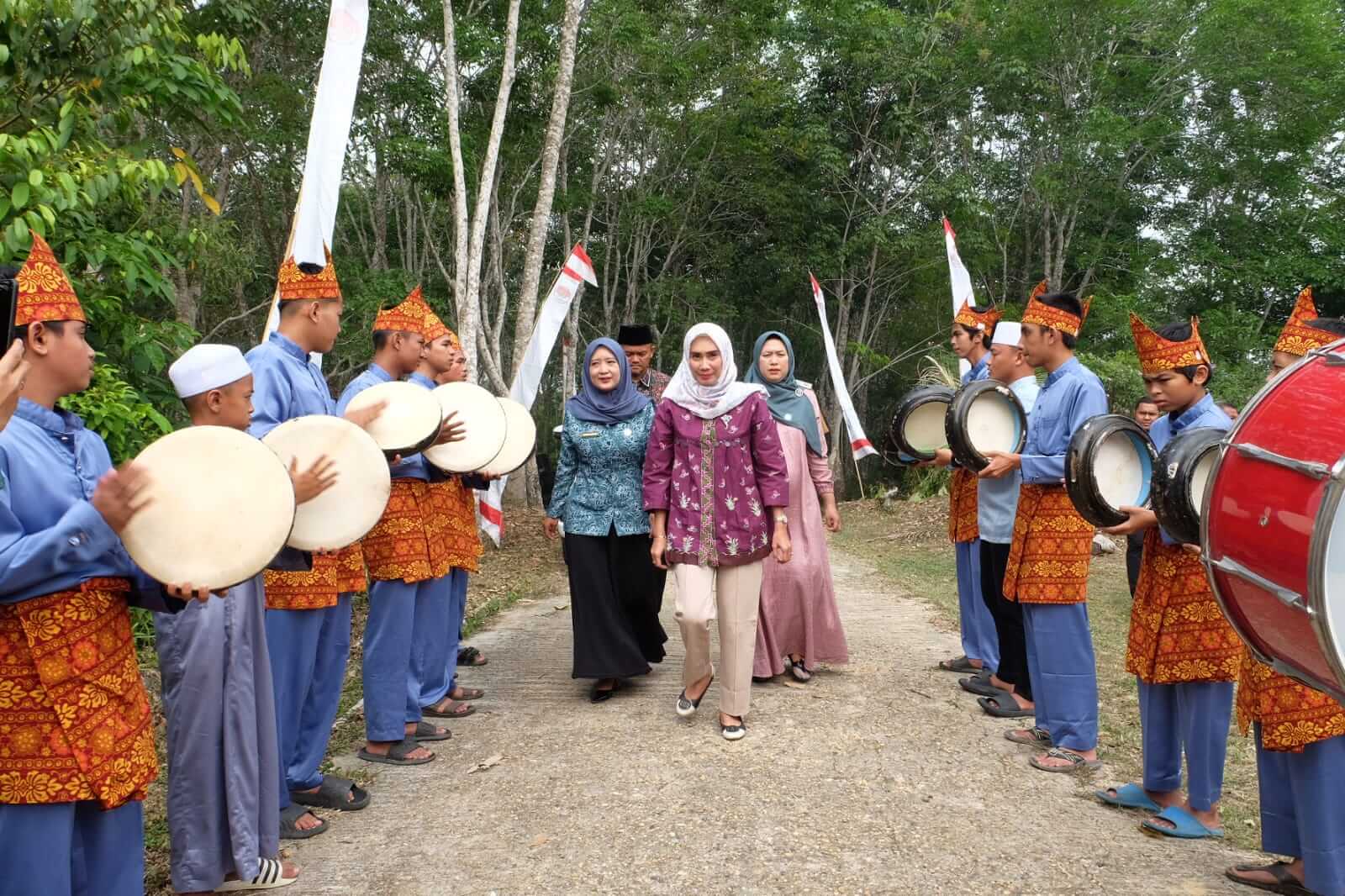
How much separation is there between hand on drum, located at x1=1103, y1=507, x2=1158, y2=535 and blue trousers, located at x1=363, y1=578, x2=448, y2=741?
2.94 m

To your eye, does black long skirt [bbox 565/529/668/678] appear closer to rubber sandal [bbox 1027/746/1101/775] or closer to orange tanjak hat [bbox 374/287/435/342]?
orange tanjak hat [bbox 374/287/435/342]

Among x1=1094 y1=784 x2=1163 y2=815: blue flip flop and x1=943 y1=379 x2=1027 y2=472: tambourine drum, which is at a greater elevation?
x1=943 y1=379 x2=1027 y2=472: tambourine drum

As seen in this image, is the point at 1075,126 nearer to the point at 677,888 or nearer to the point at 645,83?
the point at 645,83

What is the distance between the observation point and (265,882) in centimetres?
307

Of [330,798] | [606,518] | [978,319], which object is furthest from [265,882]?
[978,319]

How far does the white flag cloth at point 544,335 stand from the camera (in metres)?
8.14

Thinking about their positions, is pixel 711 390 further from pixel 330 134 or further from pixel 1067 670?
pixel 330 134

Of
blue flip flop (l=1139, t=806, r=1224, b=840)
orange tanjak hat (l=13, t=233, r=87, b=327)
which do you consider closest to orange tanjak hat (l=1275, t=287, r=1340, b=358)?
blue flip flop (l=1139, t=806, r=1224, b=840)

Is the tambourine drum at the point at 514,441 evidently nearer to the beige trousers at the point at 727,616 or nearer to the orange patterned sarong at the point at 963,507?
the beige trousers at the point at 727,616

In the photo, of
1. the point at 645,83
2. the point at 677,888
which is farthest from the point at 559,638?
the point at 645,83

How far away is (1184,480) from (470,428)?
306 cm

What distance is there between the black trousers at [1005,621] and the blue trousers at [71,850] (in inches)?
161

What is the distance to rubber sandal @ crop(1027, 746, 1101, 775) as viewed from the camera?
4141 millimetres

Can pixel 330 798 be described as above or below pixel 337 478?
below
